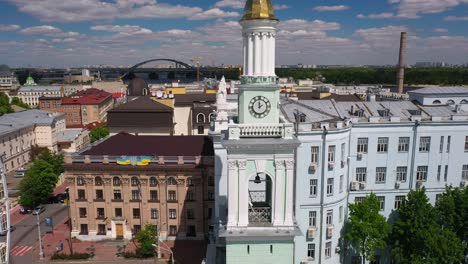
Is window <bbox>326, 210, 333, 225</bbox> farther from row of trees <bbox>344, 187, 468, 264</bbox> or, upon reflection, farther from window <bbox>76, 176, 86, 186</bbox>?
window <bbox>76, 176, 86, 186</bbox>

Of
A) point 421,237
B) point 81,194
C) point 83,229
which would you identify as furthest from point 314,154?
point 83,229

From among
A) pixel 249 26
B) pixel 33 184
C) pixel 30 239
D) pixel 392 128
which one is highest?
pixel 249 26

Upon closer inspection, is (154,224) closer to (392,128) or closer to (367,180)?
(367,180)

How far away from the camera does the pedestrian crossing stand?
49.6 m

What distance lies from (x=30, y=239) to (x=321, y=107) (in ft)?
148

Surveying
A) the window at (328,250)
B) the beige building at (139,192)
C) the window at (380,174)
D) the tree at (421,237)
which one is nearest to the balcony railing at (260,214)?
the window at (328,250)

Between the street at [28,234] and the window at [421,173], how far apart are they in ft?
159

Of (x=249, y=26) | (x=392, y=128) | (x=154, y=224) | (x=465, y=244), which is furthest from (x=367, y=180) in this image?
(x=154, y=224)

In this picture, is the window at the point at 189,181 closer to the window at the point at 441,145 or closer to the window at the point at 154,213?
the window at the point at 154,213

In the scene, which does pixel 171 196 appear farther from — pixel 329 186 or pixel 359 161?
pixel 359 161

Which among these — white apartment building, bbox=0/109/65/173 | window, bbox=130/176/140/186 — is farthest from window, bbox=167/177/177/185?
white apartment building, bbox=0/109/65/173

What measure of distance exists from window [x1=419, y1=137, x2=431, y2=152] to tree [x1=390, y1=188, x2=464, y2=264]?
602 cm

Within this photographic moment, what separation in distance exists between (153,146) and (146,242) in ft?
48.0

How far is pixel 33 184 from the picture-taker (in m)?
63.7
